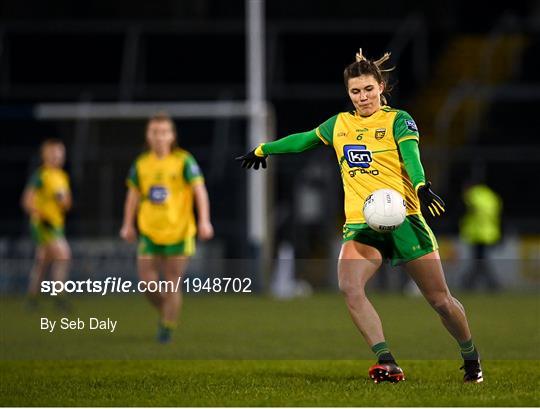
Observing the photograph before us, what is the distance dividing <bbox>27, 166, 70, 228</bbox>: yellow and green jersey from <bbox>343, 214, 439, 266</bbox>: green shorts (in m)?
9.87

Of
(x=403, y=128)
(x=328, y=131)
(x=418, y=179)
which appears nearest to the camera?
(x=418, y=179)

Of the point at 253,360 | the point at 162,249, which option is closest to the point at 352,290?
the point at 253,360

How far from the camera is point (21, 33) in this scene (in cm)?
2786

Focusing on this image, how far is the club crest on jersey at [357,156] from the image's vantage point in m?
7.94

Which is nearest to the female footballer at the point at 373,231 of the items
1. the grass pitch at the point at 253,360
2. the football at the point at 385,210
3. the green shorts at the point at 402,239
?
the green shorts at the point at 402,239

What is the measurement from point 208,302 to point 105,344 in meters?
6.73

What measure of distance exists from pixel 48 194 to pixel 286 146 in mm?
9600

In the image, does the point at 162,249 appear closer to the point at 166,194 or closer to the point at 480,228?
the point at 166,194

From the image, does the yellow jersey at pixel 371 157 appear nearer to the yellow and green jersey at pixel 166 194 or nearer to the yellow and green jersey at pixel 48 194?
the yellow and green jersey at pixel 166 194

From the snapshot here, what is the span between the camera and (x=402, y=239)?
786 cm

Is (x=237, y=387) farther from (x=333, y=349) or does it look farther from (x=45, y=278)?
(x=45, y=278)

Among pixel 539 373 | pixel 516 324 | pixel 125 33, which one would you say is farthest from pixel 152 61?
pixel 539 373

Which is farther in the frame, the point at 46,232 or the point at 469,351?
the point at 46,232

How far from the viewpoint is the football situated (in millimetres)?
7676
